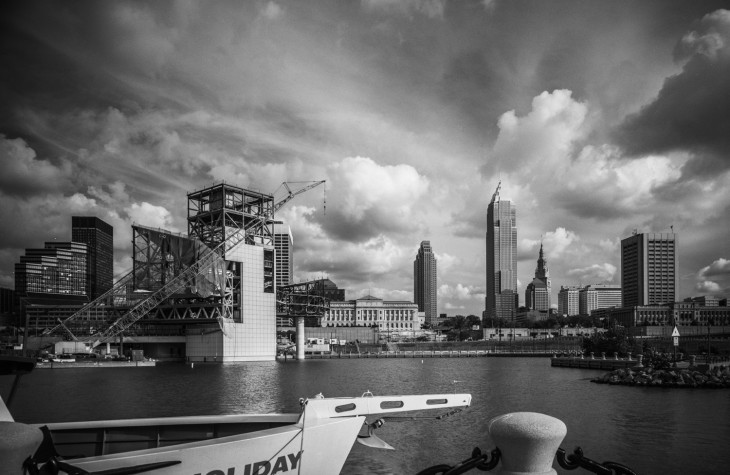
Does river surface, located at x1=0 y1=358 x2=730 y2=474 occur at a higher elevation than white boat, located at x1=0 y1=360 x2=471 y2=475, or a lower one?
lower

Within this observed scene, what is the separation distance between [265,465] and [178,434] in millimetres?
3449

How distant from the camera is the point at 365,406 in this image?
51.0ft

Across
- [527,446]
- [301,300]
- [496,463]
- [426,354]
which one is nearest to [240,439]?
[496,463]

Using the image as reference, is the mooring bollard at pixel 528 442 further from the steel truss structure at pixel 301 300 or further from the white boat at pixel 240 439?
the steel truss structure at pixel 301 300

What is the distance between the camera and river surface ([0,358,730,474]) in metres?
28.5

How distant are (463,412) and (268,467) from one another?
3211 centimetres

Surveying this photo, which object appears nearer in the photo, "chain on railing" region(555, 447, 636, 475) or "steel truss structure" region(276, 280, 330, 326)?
"chain on railing" region(555, 447, 636, 475)

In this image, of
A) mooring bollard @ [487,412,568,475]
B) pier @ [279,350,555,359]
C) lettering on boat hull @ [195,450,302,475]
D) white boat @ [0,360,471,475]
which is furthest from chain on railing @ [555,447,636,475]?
pier @ [279,350,555,359]

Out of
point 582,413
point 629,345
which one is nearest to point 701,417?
point 582,413

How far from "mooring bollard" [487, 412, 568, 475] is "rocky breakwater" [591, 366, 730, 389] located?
66.2 metres

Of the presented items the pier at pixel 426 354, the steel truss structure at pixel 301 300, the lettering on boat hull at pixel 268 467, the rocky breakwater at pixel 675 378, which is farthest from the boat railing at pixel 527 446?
the pier at pixel 426 354

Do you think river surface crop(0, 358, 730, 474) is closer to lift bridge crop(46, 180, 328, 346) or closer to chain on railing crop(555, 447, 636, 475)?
chain on railing crop(555, 447, 636, 475)

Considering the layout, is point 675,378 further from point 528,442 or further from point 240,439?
point 528,442

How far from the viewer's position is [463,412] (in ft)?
142
